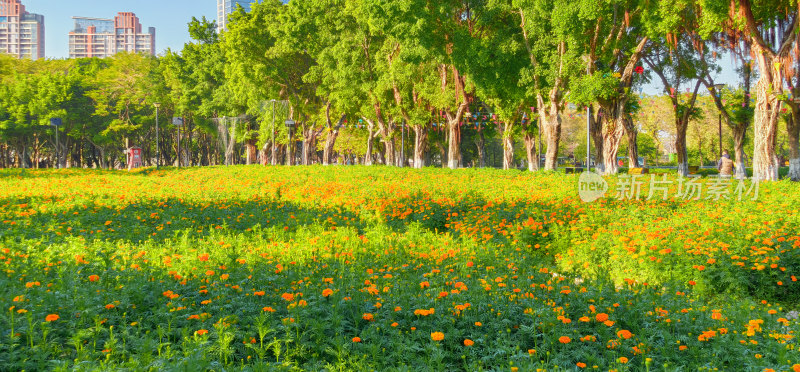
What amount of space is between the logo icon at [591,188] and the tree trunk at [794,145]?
8.97 m

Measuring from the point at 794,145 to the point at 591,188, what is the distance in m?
11.1

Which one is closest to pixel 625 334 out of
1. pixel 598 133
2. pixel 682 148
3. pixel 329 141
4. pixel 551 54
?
pixel 551 54

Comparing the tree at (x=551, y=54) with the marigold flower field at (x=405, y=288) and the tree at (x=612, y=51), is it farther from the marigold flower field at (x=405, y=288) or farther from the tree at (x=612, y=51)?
the marigold flower field at (x=405, y=288)

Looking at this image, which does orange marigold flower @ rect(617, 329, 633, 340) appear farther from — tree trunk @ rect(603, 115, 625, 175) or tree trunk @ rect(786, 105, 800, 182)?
tree trunk @ rect(603, 115, 625, 175)

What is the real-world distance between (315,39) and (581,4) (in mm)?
19879

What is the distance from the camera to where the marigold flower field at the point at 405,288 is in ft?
12.9

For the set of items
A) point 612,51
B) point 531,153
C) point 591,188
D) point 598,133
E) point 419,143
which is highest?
point 612,51

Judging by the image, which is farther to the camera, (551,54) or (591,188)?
(551,54)

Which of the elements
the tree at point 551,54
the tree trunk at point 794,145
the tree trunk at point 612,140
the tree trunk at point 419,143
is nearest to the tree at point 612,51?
the tree trunk at point 612,140

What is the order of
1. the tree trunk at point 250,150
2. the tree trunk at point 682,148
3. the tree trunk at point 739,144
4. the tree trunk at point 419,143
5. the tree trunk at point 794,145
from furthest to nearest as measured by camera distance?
the tree trunk at point 250,150 → the tree trunk at point 419,143 → the tree trunk at point 682,148 → the tree trunk at point 739,144 → the tree trunk at point 794,145

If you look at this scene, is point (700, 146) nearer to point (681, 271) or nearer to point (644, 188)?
point (644, 188)

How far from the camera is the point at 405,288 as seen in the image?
5.31 meters

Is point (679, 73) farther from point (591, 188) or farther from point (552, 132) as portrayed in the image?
point (591, 188)

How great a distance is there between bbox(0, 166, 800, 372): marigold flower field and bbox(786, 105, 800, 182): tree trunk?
33.5 ft
